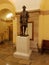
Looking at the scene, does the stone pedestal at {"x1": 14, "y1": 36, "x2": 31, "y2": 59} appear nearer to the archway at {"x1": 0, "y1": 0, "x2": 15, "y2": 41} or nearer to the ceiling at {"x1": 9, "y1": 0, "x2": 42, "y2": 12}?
the ceiling at {"x1": 9, "y1": 0, "x2": 42, "y2": 12}

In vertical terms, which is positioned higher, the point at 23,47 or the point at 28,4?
the point at 28,4

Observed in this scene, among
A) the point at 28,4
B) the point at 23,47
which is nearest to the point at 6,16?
the point at 28,4

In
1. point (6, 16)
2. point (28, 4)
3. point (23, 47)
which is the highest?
point (28, 4)

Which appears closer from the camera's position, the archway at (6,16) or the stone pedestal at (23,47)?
the stone pedestal at (23,47)

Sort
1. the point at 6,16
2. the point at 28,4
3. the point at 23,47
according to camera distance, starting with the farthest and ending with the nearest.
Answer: the point at 6,16
the point at 28,4
the point at 23,47

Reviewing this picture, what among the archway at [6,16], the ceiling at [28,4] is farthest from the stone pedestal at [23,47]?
the archway at [6,16]

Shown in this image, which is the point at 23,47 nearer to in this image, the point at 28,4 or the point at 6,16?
the point at 28,4

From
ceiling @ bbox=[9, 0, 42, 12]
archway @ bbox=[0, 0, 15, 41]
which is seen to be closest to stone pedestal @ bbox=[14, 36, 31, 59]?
ceiling @ bbox=[9, 0, 42, 12]

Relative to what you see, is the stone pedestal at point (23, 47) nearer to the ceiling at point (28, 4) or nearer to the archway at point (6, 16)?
the ceiling at point (28, 4)

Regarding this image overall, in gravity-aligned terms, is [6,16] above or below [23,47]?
above

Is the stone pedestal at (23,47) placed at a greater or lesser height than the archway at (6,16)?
A: lesser

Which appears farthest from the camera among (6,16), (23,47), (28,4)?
(6,16)

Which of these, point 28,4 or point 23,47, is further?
point 28,4

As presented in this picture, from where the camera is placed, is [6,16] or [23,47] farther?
[6,16]
